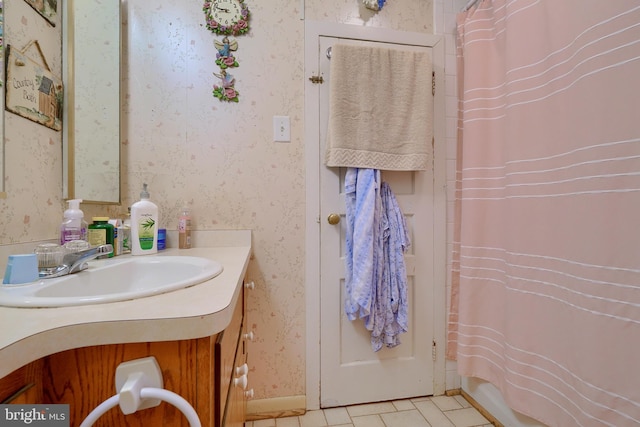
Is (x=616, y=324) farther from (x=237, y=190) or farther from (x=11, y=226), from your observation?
(x=11, y=226)

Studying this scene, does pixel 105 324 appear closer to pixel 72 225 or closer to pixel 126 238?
pixel 72 225

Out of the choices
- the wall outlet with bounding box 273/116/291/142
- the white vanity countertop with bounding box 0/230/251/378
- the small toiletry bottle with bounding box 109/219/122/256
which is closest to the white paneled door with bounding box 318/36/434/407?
the wall outlet with bounding box 273/116/291/142

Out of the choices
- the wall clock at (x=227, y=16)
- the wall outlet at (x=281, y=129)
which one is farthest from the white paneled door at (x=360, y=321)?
the wall clock at (x=227, y=16)

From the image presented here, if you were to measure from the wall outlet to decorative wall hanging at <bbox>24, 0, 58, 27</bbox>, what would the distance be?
0.81m

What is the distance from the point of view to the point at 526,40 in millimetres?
1047

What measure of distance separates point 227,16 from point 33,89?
2.77 feet

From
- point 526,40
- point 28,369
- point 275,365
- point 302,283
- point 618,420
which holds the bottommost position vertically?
point 275,365

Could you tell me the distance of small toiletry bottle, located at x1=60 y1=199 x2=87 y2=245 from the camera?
2.77ft

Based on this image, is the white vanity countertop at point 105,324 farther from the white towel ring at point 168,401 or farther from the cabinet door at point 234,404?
the cabinet door at point 234,404

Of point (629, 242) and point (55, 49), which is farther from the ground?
point (55, 49)

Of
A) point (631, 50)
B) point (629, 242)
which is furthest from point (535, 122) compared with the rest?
point (629, 242)

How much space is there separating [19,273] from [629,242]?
1449 millimetres

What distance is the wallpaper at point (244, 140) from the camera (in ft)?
4.16

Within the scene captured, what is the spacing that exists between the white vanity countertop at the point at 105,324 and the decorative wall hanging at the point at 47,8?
0.92 meters
